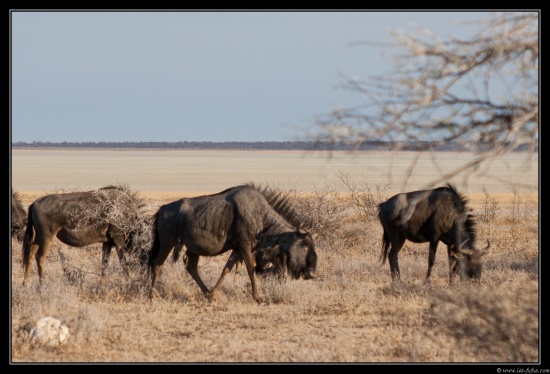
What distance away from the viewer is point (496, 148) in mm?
6090

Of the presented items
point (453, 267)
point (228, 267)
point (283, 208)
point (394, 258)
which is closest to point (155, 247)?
point (228, 267)

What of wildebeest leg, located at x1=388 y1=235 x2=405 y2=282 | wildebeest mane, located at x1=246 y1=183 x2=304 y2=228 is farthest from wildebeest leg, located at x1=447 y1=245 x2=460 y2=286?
wildebeest mane, located at x1=246 y1=183 x2=304 y2=228

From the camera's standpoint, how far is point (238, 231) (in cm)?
1322

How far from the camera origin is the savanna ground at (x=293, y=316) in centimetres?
878

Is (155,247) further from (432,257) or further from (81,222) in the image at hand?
(432,257)

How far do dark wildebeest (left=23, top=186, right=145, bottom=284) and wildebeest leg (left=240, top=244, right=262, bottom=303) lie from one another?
7.88 feet

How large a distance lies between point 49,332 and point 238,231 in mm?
4037

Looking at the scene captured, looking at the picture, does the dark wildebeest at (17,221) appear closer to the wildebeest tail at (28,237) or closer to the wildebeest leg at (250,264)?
the wildebeest tail at (28,237)

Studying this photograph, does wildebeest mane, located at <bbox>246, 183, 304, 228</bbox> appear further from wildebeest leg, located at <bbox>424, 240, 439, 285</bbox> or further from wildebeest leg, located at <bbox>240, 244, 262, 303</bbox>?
wildebeest leg, located at <bbox>424, 240, 439, 285</bbox>

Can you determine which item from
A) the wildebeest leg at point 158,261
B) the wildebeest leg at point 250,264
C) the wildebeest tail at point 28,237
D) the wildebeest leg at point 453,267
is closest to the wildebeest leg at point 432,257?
the wildebeest leg at point 453,267

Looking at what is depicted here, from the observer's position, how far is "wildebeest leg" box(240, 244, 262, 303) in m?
13.1

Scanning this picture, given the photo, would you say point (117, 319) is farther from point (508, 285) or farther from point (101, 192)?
point (508, 285)

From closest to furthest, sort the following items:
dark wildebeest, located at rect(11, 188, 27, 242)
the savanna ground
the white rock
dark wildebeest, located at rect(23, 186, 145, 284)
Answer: the savanna ground → the white rock → dark wildebeest, located at rect(23, 186, 145, 284) → dark wildebeest, located at rect(11, 188, 27, 242)

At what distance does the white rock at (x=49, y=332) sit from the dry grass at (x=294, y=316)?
9 cm
